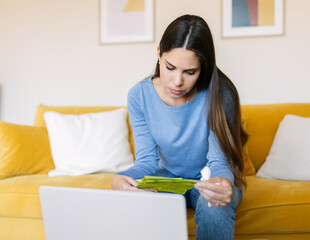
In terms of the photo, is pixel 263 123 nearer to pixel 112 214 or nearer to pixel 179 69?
pixel 179 69

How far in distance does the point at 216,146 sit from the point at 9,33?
2.29 metres

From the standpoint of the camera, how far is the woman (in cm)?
113

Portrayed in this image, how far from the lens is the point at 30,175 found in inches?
80.5

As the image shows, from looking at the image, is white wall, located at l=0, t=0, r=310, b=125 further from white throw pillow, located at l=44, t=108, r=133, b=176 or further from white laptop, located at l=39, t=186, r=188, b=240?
white laptop, located at l=39, t=186, r=188, b=240

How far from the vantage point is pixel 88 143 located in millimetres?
2156

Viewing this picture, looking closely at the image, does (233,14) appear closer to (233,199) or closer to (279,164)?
(279,164)

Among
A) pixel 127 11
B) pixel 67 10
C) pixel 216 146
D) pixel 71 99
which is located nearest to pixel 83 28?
pixel 67 10

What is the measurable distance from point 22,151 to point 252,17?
183cm

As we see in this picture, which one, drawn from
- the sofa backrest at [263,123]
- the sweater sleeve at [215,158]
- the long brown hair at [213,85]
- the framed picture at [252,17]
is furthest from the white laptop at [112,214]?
the framed picture at [252,17]

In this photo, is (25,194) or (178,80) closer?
(178,80)

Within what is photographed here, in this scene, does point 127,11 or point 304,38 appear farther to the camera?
point 127,11

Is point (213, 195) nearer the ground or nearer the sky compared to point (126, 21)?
nearer the ground

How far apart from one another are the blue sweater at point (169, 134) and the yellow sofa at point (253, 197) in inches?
8.6

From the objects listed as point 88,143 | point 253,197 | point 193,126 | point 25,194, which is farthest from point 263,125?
point 25,194
